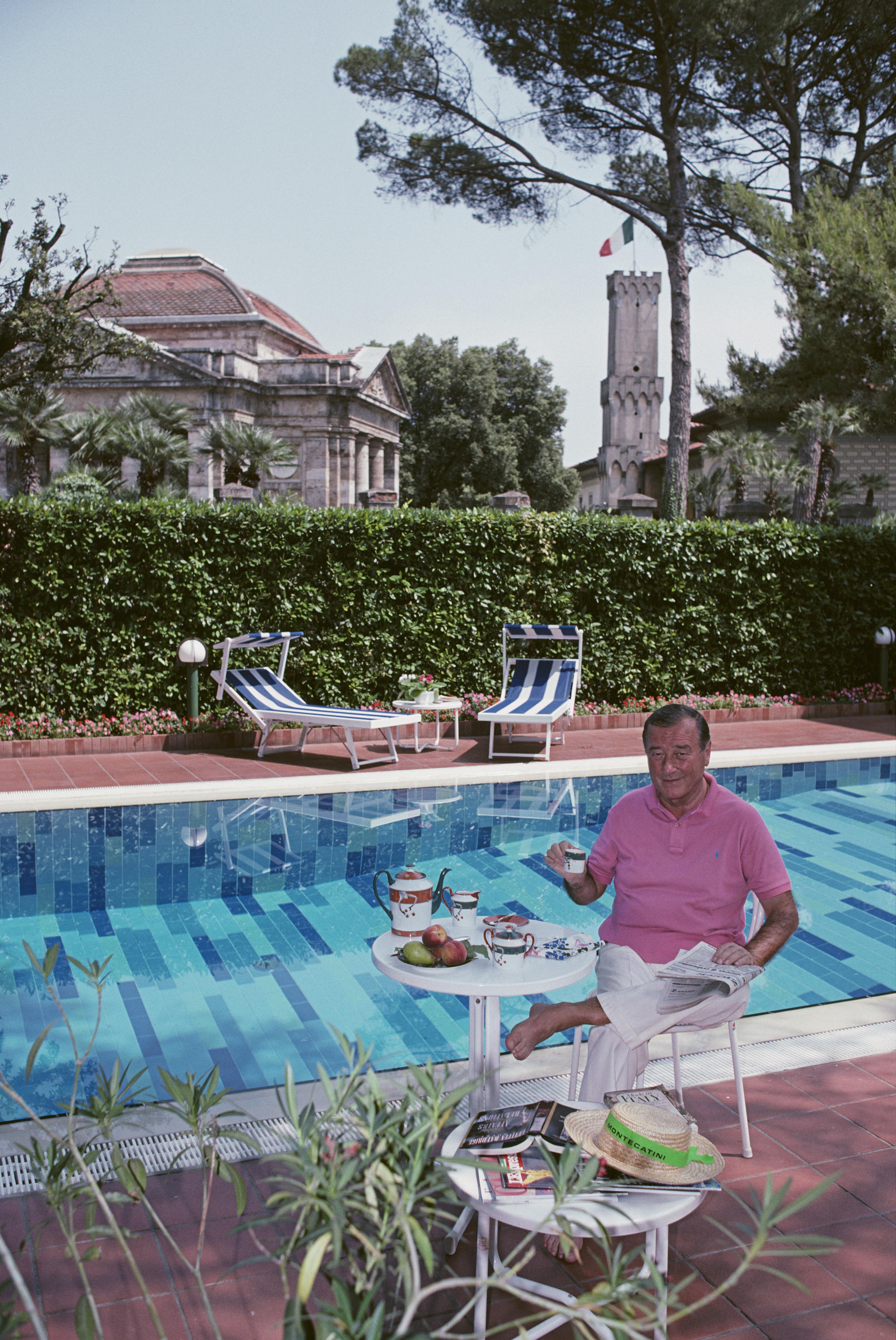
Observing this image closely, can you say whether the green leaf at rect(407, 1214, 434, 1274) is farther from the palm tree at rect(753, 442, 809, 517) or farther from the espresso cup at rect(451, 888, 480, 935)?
the palm tree at rect(753, 442, 809, 517)

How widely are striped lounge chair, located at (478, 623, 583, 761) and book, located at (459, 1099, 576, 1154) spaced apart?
23.6 ft

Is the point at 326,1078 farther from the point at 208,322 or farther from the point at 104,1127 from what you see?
the point at 208,322

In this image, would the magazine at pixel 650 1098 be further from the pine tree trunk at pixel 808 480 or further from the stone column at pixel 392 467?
the stone column at pixel 392 467

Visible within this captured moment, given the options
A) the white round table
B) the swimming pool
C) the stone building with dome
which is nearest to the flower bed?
the swimming pool

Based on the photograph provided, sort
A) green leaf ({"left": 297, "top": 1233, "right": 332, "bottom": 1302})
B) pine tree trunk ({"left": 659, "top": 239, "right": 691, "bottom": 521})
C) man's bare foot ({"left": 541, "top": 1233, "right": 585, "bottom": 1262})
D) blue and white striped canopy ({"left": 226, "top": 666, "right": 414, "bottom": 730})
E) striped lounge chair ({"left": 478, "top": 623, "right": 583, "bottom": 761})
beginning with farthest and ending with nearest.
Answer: pine tree trunk ({"left": 659, "top": 239, "right": 691, "bottom": 521}), striped lounge chair ({"left": 478, "top": 623, "right": 583, "bottom": 761}), blue and white striped canopy ({"left": 226, "top": 666, "right": 414, "bottom": 730}), man's bare foot ({"left": 541, "top": 1233, "right": 585, "bottom": 1262}), green leaf ({"left": 297, "top": 1233, "right": 332, "bottom": 1302})

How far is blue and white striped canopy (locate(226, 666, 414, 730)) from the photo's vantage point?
30.9ft

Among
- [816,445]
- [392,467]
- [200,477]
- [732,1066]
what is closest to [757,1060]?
[732,1066]

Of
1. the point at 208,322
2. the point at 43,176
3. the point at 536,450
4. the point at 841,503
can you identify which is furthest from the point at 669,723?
the point at 536,450

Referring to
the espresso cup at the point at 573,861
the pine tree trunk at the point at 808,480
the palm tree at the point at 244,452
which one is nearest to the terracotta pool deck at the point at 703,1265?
the espresso cup at the point at 573,861

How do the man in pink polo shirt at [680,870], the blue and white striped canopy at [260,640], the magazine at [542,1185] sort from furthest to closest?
1. the blue and white striped canopy at [260,640]
2. the man in pink polo shirt at [680,870]
3. the magazine at [542,1185]

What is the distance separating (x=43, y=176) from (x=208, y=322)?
928 inches

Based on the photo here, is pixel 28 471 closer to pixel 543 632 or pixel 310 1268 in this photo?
pixel 543 632

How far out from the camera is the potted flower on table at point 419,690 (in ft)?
34.6

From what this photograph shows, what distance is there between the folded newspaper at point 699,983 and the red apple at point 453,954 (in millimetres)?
513
